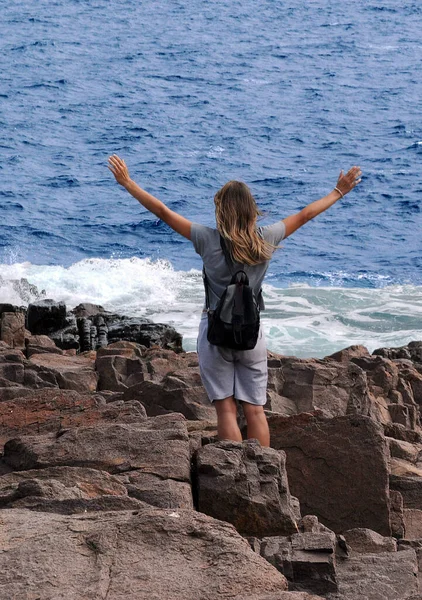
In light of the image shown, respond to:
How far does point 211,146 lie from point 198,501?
3842cm

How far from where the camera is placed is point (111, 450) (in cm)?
523

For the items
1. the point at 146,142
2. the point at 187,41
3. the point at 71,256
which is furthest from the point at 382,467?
the point at 187,41

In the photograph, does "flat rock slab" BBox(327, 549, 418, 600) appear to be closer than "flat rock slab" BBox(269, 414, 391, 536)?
Yes

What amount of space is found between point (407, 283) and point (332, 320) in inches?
249

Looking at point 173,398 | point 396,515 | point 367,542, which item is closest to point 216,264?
point 367,542

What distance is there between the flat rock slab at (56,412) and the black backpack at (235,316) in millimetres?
844

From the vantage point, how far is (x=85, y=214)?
35656 mm

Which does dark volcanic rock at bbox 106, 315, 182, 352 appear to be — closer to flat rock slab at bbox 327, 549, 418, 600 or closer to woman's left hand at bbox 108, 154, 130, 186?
woman's left hand at bbox 108, 154, 130, 186

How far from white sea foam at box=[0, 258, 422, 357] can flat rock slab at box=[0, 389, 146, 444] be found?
10.8 m

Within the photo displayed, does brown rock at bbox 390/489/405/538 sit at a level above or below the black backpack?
below

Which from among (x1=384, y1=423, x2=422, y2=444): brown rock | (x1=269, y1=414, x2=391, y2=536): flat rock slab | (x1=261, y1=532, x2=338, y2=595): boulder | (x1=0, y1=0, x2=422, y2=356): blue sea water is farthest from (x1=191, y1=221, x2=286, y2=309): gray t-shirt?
(x1=0, y1=0, x2=422, y2=356): blue sea water

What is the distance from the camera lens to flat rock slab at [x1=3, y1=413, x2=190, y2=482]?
16.7 feet

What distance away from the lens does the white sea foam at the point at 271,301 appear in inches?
769

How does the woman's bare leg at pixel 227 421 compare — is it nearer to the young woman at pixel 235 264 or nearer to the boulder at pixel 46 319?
the young woman at pixel 235 264
